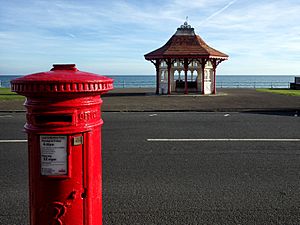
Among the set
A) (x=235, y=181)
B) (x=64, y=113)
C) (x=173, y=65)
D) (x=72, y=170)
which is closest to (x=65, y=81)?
(x=64, y=113)

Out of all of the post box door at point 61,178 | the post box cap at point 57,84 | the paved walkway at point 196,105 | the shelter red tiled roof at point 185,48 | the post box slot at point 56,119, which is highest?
the shelter red tiled roof at point 185,48

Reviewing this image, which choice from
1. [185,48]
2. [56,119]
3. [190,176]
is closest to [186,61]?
[185,48]

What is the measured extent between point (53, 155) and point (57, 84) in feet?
1.57

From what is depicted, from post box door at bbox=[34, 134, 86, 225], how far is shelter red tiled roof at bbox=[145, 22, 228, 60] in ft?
77.3

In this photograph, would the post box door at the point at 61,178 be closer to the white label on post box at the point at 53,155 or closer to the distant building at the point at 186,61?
the white label on post box at the point at 53,155

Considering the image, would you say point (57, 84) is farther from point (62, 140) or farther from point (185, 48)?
point (185, 48)

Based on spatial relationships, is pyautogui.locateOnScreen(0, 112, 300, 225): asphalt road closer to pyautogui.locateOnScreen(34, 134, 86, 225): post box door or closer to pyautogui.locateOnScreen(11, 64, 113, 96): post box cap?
pyautogui.locateOnScreen(34, 134, 86, 225): post box door

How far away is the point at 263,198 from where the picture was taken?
4.53 m

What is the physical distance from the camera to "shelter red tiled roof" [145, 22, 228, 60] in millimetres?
25328

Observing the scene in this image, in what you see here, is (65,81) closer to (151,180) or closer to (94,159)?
A: (94,159)

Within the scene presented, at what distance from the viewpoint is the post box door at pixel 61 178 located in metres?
2.25

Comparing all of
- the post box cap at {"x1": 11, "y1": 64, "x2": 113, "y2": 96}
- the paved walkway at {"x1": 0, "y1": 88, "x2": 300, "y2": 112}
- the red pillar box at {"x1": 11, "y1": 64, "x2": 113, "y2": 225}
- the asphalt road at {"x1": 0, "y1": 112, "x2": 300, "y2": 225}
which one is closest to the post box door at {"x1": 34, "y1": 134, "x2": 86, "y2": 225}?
the red pillar box at {"x1": 11, "y1": 64, "x2": 113, "y2": 225}

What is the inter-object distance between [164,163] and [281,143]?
3.15 meters

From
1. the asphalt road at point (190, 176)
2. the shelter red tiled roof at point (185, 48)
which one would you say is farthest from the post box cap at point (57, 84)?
the shelter red tiled roof at point (185, 48)
